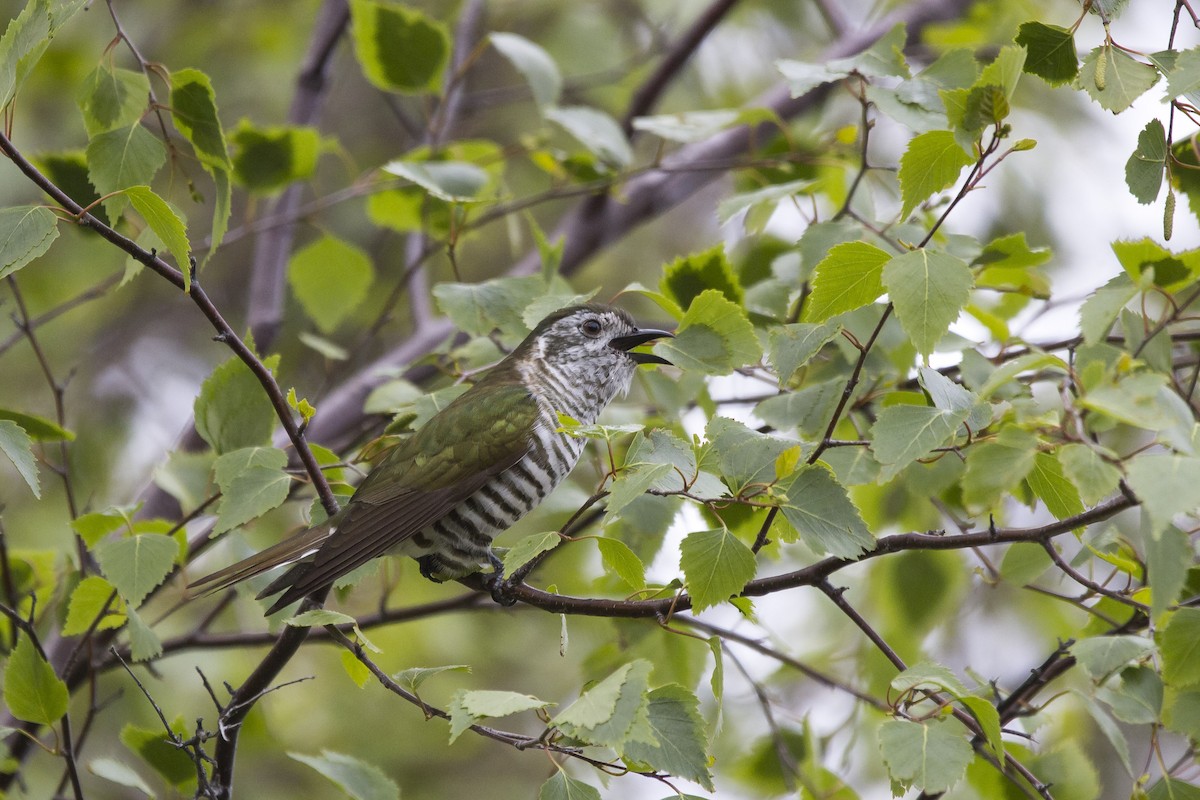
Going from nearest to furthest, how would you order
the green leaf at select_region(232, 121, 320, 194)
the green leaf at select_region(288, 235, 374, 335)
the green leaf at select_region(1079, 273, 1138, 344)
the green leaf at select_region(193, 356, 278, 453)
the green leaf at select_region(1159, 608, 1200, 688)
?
the green leaf at select_region(1079, 273, 1138, 344)
the green leaf at select_region(1159, 608, 1200, 688)
the green leaf at select_region(193, 356, 278, 453)
the green leaf at select_region(232, 121, 320, 194)
the green leaf at select_region(288, 235, 374, 335)

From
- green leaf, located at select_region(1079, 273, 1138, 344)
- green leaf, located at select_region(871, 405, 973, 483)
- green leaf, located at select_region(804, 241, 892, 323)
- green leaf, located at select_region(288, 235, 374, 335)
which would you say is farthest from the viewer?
green leaf, located at select_region(288, 235, 374, 335)

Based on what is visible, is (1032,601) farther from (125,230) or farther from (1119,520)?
(125,230)

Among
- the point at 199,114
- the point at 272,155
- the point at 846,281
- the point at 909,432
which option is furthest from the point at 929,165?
the point at 272,155

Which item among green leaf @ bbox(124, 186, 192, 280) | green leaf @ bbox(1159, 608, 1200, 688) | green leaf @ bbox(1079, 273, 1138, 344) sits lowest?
green leaf @ bbox(1159, 608, 1200, 688)

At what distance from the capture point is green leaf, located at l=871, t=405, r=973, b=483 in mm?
2385

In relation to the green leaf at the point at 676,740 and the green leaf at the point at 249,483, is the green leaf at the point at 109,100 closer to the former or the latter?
the green leaf at the point at 249,483

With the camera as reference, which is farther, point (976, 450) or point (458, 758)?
point (458, 758)

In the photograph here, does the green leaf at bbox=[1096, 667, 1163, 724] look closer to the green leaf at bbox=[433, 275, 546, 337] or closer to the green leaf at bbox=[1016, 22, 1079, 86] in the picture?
the green leaf at bbox=[1016, 22, 1079, 86]

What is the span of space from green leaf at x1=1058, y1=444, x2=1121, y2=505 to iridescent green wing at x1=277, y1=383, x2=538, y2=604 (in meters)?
2.14

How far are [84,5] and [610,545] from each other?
1.76 m

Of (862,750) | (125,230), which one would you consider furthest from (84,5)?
(862,750)

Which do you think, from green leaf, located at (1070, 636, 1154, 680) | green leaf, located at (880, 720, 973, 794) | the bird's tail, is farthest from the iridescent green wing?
green leaf, located at (1070, 636, 1154, 680)

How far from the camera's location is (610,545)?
2.61 meters

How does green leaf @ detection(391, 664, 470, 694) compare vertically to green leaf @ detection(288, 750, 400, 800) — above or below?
above
